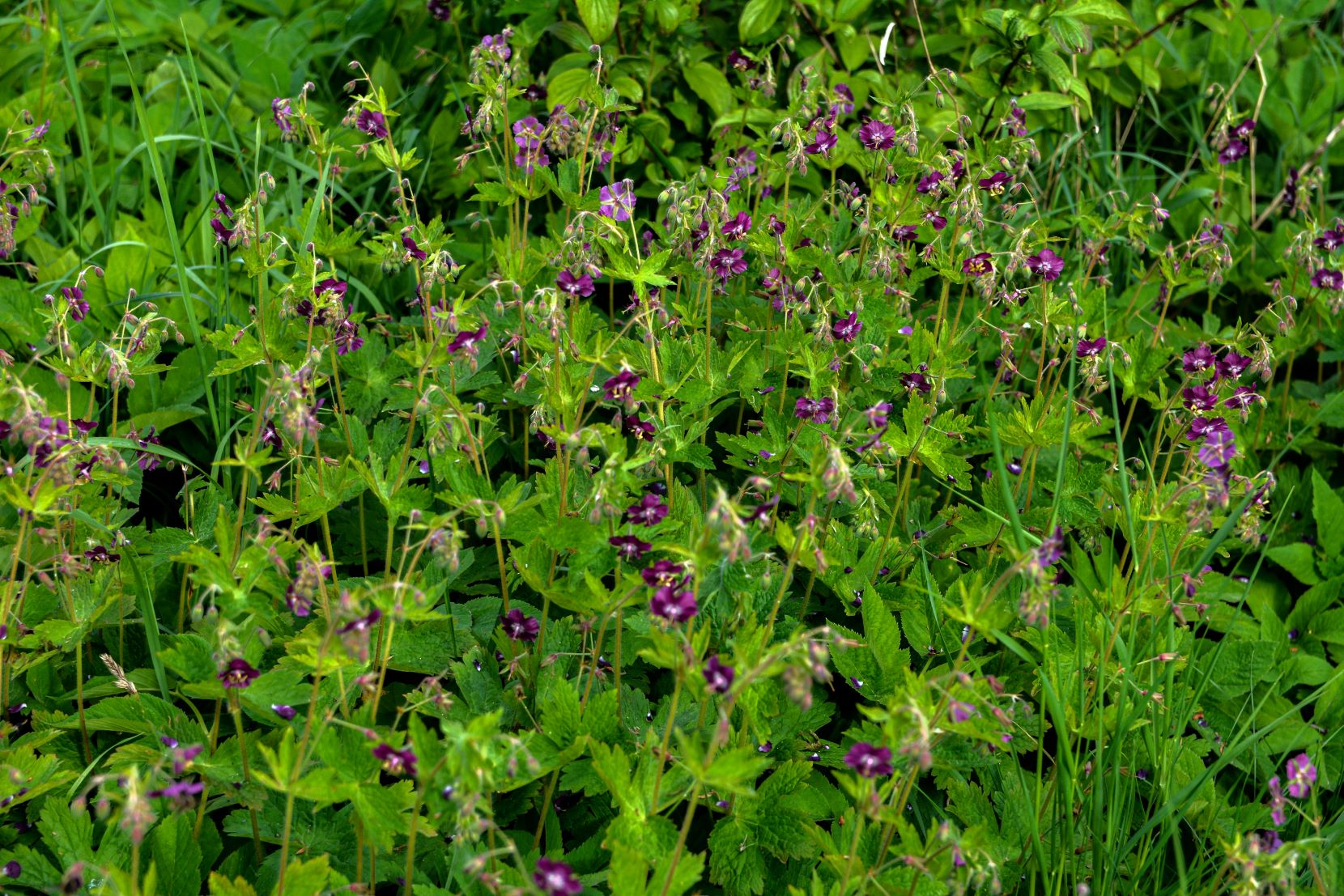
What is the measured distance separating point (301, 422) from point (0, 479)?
759 millimetres

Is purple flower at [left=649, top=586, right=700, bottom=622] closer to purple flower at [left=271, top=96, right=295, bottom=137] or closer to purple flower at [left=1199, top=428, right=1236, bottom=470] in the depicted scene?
purple flower at [left=1199, top=428, right=1236, bottom=470]

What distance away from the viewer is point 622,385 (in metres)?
2.31

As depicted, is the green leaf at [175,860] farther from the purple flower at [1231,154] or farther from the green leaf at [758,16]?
the purple flower at [1231,154]

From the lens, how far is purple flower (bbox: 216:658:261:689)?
2.02 metres

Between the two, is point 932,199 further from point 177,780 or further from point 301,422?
point 177,780

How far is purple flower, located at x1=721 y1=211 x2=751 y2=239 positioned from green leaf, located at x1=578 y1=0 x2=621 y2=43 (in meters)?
1.23

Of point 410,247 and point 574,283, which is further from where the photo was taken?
point 410,247

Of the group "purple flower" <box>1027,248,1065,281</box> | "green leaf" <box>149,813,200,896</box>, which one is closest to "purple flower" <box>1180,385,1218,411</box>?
"purple flower" <box>1027,248,1065,281</box>

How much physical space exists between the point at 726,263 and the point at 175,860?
1761 mm

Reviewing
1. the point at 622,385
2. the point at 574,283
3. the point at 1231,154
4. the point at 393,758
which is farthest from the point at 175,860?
the point at 1231,154

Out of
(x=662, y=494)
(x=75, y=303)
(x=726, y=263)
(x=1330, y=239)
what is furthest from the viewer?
(x=1330, y=239)

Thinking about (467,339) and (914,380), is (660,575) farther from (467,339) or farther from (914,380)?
(914,380)

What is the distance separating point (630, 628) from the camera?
269 cm

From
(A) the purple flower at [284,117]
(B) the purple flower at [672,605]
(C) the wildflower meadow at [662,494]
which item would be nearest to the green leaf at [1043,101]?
(C) the wildflower meadow at [662,494]
